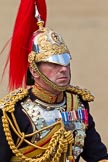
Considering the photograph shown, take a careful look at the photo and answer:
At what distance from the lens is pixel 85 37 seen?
231 inches

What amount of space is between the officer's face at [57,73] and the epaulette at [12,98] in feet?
0.48

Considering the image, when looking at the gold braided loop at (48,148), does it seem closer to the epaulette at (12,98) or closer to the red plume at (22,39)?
the epaulette at (12,98)

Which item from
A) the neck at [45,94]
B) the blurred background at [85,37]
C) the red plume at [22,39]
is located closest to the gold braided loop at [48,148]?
the neck at [45,94]

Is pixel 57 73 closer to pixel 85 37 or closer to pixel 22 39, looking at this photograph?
pixel 22 39

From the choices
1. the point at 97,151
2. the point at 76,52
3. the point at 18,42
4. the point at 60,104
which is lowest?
the point at 97,151

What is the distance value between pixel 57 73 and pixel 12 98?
0.22 metres

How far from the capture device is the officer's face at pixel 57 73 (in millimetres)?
2674

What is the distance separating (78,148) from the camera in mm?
2793

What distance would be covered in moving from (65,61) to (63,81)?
8cm

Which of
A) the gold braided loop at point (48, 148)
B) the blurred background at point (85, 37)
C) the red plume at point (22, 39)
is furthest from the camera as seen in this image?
the blurred background at point (85, 37)

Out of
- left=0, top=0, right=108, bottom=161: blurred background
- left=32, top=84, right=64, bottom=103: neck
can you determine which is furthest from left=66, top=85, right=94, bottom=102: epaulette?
left=0, top=0, right=108, bottom=161: blurred background

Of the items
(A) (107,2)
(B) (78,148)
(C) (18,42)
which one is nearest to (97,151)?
(B) (78,148)

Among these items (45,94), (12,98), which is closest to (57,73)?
(45,94)

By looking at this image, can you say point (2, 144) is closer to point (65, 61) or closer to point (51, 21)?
point (65, 61)
